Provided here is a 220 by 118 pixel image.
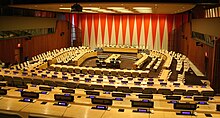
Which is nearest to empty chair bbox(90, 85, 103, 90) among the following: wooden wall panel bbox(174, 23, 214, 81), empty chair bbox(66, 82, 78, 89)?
empty chair bbox(66, 82, 78, 89)

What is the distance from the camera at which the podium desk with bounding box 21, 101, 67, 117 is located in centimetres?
736

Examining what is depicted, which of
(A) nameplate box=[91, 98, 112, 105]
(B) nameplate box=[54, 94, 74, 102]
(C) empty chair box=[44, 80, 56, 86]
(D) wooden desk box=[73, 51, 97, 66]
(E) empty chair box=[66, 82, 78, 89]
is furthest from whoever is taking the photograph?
(D) wooden desk box=[73, 51, 97, 66]

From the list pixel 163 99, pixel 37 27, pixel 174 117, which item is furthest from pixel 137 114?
pixel 37 27

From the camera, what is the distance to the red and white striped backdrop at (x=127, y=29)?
32.9 m

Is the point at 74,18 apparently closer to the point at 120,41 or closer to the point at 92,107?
the point at 120,41

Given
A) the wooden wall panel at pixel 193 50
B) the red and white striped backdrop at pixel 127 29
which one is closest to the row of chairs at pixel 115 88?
the wooden wall panel at pixel 193 50

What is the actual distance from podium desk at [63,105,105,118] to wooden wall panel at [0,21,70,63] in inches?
596

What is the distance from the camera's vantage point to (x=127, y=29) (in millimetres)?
33938

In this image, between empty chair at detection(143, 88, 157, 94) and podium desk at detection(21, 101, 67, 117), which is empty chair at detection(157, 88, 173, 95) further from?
podium desk at detection(21, 101, 67, 117)

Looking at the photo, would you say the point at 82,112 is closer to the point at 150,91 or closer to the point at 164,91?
the point at 150,91

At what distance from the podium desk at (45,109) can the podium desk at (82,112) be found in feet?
0.63

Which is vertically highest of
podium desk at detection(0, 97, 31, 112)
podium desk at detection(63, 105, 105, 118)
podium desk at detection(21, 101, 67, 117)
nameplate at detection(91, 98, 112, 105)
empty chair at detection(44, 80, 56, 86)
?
nameplate at detection(91, 98, 112, 105)

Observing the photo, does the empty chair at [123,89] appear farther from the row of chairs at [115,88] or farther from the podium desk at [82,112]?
the podium desk at [82,112]

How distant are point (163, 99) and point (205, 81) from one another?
9.94 meters
